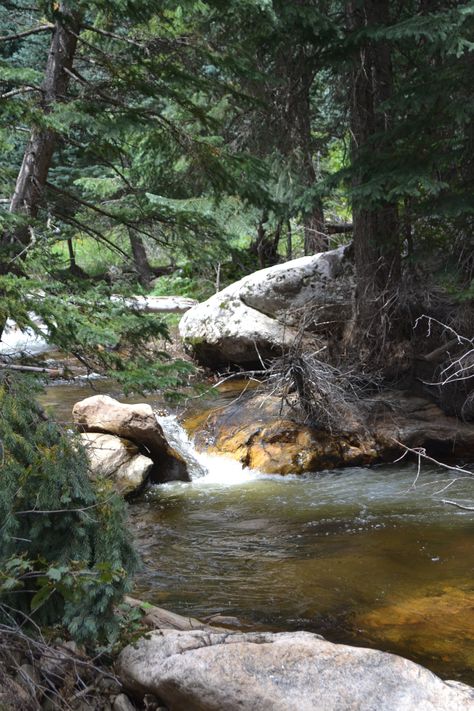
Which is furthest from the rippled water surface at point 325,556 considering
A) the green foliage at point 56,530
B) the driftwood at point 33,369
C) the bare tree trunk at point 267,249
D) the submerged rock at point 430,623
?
the bare tree trunk at point 267,249

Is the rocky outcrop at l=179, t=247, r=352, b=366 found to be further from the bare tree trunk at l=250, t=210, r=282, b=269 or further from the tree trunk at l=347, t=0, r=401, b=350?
the bare tree trunk at l=250, t=210, r=282, b=269

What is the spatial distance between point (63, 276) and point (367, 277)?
633 cm

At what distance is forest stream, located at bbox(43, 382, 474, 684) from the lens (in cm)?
569

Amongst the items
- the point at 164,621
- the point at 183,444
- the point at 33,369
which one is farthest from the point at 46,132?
the point at 183,444

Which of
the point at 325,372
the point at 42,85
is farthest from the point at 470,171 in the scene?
the point at 42,85

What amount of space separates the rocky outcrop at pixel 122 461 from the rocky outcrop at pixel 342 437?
57.1 inches

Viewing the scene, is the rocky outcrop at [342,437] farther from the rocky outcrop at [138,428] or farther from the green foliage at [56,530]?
the green foliage at [56,530]

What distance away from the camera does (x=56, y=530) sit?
4.11 metres

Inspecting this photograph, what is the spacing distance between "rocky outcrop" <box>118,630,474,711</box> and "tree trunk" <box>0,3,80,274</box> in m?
3.45

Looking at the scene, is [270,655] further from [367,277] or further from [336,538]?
[367,277]

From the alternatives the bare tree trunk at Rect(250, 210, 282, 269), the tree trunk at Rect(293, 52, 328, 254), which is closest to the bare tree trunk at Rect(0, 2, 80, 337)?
the tree trunk at Rect(293, 52, 328, 254)

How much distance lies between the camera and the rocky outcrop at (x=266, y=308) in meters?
12.9

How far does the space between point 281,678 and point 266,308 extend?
983cm

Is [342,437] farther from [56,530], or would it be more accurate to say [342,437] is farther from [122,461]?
[56,530]
